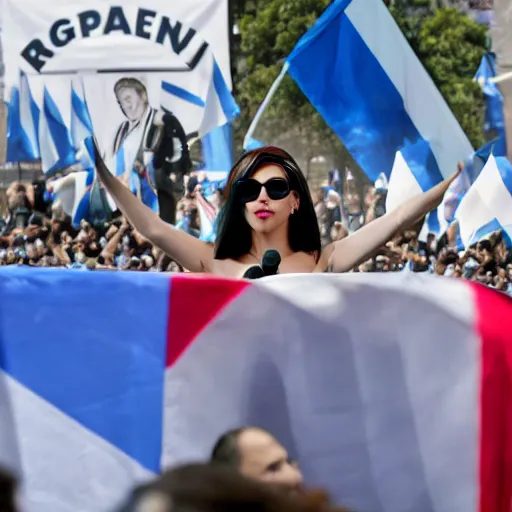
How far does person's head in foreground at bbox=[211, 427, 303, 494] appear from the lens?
1998 mm

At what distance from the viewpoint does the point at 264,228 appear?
3316 millimetres

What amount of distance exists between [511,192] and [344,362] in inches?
340

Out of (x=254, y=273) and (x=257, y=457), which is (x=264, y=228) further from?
(x=257, y=457)

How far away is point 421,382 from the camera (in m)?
2.69

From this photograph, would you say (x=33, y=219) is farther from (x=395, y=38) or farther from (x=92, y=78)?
(x=395, y=38)

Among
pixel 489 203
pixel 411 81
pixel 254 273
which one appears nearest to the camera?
pixel 254 273

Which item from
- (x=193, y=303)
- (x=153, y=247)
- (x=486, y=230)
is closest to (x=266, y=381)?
(x=193, y=303)

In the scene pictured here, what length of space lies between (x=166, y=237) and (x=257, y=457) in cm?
145

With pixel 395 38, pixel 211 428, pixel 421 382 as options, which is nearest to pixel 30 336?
pixel 211 428

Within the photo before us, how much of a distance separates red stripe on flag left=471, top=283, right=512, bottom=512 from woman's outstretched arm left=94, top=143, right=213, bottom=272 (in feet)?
2.83

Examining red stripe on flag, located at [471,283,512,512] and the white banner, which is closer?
red stripe on flag, located at [471,283,512,512]

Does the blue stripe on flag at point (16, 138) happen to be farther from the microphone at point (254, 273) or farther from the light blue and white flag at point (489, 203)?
the microphone at point (254, 273)

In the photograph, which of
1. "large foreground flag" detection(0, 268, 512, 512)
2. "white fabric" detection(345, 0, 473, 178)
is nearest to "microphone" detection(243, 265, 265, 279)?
"large foreground flag" detection(0, 268, 512, 512)

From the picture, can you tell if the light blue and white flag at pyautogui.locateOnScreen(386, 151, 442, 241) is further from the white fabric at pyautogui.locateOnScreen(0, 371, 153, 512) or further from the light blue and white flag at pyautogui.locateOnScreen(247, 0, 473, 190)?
the white fabric at pyautogui.locateOnScreen(0, 371, 153, 512)
